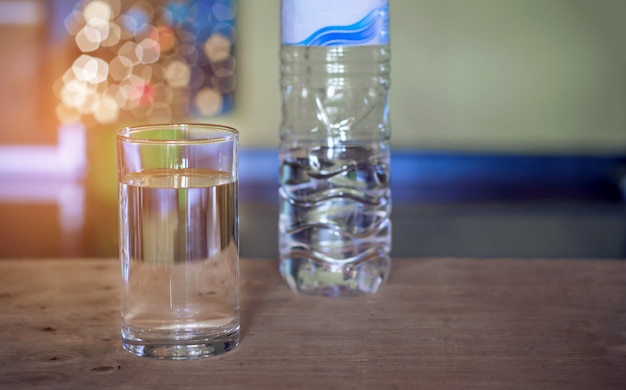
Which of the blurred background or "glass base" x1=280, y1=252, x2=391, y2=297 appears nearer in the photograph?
"glass base" x1=280, y1=252, x2=391, y2=297

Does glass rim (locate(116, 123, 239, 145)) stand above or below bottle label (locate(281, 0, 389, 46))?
below

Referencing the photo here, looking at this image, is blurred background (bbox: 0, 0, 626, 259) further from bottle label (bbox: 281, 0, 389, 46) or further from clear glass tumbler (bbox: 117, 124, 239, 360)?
clear glass tumbler (bbox: 117, 124, 239, 360)

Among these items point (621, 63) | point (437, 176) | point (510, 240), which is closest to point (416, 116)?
point (437, 176)

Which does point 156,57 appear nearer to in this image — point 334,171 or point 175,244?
point 334,171

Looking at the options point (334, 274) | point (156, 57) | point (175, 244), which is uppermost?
point (156, 57)

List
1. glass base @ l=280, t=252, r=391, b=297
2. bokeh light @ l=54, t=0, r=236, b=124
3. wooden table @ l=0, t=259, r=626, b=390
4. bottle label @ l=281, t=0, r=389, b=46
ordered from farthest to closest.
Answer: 1. bokeh light @ l=54, t=0, r=236, b=124
2. glass base @ l=280, t=252, r=391, b=297
3. bottle label @ l=281, t=0, r=389, b=46
4. wooden table @ l=0, t=259, r=626, b=390

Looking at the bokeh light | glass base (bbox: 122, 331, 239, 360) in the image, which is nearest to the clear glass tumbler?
glass base (bbox: 122, 331, 239, 360)

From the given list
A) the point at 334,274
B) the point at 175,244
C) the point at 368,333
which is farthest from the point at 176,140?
the point at 334,274
